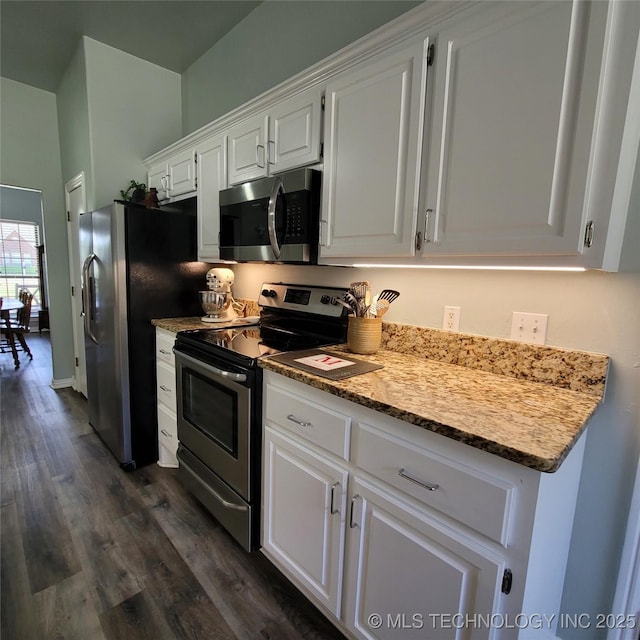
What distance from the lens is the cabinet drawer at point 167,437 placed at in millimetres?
2202

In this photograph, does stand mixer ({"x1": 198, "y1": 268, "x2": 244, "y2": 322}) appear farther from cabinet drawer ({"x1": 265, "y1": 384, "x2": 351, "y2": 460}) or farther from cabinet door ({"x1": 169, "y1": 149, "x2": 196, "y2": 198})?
cabinet drawer ({"x1": 265, "y1": 384, "x2": 351, "y2": 460})

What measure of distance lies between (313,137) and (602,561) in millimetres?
1901

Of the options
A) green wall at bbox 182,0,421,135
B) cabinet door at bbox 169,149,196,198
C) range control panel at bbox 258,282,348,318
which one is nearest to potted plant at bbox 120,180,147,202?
cabinet door at bbox 169,149,196,198

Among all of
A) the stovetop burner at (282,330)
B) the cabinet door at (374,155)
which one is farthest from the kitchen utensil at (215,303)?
the cabinet door at (374,155)

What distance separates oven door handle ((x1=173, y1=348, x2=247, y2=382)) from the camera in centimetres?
148

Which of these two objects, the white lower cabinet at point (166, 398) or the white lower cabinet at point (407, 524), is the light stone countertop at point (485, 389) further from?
the white lower cabinet at point (166, 398)

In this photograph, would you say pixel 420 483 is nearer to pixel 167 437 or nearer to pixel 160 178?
pixel 167 437

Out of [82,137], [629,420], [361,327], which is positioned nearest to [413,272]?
[361,327]

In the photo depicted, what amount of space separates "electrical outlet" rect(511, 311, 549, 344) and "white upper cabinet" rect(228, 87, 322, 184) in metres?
1.07

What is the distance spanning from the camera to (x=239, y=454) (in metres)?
1.55

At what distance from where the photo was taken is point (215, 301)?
7.59 feet

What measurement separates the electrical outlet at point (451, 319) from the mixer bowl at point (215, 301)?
145 centimetres

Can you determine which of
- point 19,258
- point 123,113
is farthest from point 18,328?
point 123,113

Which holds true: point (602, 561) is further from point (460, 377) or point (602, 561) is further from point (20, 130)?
point (20, 130)
